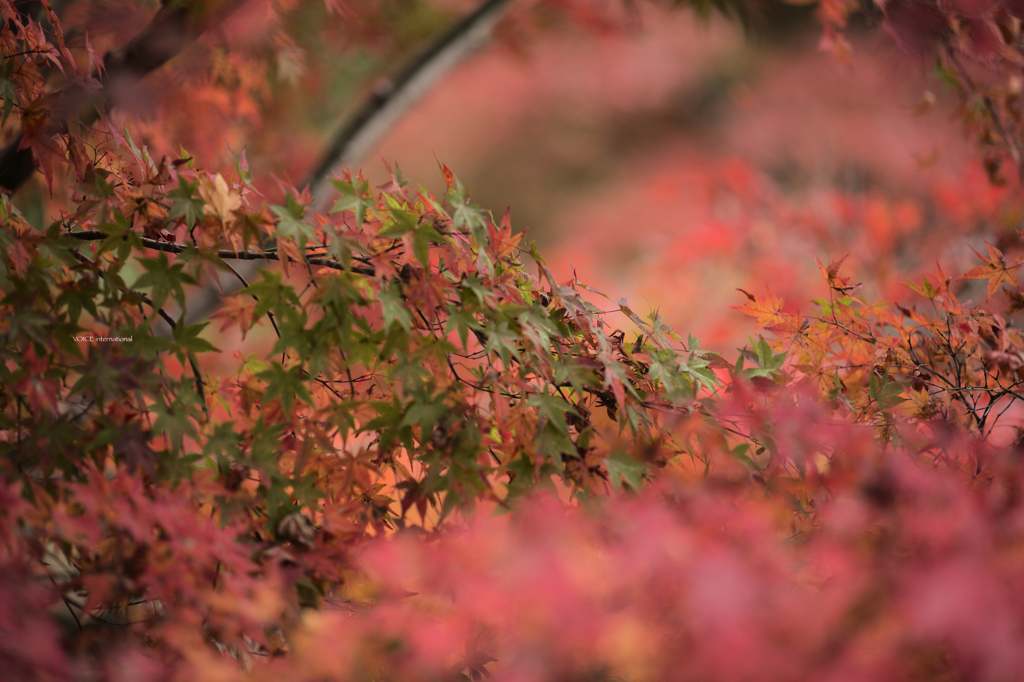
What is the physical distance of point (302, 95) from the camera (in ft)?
13.6

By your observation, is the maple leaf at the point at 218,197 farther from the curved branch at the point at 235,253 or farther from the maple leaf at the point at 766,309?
the maple leaf at the point at 766,309

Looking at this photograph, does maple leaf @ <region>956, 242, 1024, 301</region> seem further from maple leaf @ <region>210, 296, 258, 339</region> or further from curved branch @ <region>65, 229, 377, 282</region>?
maple leaf @ <region>210, 296, 258, 339</region>

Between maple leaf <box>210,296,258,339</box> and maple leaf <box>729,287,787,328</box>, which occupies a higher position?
maple leaf <box>210,296,258,339</box>

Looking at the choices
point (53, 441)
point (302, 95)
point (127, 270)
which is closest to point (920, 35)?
point (53, 441)

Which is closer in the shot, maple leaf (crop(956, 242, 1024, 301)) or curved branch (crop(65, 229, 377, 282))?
curved branch (crop(65, 229, 377, 282))

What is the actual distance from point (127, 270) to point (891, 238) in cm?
536

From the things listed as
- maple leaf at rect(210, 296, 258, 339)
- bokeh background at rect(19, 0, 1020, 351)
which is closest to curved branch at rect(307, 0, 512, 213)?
bokeh background at rect(19, 0, 1020, 351)

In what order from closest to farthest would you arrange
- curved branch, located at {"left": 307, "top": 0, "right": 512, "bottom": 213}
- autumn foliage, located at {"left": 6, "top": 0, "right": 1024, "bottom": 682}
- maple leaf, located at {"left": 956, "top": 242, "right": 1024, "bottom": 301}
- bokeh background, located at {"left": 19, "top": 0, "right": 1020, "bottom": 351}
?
autumn foliage, located at {"left": 6, "top": 0, "right": 1024, "bottom": 682}
maple leaf, located at {"left": 956, "top": 242, "right": 1024, "bottom": 301}
bokeh background, located at {"left": 19, "top": 0, "right": 1020, "bottom": 351}
curved branch, located at {"left": 307, "top": 0, "right": 512, "bottom": 213}

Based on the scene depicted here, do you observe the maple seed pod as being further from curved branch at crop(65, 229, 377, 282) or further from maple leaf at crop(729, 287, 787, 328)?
maple leaf at crop(729, 287, 787, 328)

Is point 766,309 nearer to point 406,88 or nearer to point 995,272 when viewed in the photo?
point 995,272

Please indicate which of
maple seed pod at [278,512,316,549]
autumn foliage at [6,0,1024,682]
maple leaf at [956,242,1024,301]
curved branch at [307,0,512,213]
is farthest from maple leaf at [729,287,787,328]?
curved branch at [307,0,512,213]

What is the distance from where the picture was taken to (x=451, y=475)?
3.13 ft

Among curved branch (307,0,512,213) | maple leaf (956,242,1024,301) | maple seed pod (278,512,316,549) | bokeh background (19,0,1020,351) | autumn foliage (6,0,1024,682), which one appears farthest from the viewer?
curved branch (307,0,512,213)

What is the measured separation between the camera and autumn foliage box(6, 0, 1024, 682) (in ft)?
2.16
